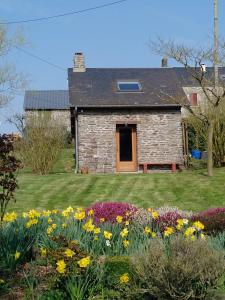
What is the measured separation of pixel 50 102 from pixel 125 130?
31.0 meters

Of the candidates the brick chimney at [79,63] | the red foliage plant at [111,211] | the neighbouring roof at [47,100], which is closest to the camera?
the red foliage plant at [111,211]

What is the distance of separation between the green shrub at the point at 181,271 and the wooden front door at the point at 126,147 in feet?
66.8

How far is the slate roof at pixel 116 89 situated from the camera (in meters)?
25.3

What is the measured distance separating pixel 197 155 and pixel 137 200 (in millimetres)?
15016

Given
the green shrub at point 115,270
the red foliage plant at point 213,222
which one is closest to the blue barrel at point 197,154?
the red foliage plant at point 213,222

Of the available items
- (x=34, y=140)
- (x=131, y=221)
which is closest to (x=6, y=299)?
(x=131, y=221)

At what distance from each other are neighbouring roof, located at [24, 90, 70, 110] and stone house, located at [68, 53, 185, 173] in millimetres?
27061

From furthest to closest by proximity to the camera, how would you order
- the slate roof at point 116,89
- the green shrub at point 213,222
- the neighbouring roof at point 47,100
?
the neighbouring roof at point 47,100
the slate roof at point 116,89
the green shrub at point 213,222

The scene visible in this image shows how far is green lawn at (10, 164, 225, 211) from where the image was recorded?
15492 mm

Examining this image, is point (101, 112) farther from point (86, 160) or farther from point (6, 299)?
point (6, 299)

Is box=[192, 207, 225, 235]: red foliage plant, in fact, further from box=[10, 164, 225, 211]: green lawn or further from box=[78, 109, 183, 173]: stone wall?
box=[78, 109, 183, 173]: stone wall

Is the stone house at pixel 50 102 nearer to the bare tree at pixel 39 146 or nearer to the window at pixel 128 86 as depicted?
the window at pixel 128 86

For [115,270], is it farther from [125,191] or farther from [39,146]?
[39,146]

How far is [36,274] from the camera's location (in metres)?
5.67
